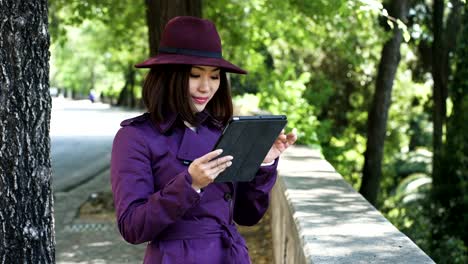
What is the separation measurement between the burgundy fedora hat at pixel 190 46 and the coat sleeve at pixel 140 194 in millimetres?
282

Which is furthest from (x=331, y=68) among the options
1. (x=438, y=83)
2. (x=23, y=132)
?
(x=23, y=132)

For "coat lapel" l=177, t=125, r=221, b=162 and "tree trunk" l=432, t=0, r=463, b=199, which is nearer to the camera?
"coat lapel" l=177, t=125, r=221, b=162

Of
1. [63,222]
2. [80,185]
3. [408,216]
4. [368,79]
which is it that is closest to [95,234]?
[63,222]

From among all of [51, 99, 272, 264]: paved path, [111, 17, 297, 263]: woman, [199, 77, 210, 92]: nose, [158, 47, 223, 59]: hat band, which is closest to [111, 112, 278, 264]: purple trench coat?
[111, 17, 297, 263]: woman

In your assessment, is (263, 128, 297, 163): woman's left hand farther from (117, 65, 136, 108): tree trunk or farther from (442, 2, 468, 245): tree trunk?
(117, 65, 136, 108): tree trunk

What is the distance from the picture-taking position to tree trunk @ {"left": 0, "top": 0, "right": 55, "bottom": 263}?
12.3 ft

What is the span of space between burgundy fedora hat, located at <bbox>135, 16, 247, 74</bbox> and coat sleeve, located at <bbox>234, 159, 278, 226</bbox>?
1.34 ft

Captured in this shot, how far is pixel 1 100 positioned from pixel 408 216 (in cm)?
1770

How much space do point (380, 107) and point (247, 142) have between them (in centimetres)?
1567

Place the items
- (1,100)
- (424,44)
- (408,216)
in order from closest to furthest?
(1,100) → (408,216) → (424,44)

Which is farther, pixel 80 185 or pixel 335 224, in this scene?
pixel 80 185

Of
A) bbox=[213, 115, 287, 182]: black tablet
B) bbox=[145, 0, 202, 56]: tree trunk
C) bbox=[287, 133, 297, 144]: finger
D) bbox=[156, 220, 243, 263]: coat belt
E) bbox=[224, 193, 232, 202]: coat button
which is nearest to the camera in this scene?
bbox=[213, 115, 287, 182]: black tablet

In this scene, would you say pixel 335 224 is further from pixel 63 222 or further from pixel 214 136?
pixel 63 222

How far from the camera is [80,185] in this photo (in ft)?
49.7
